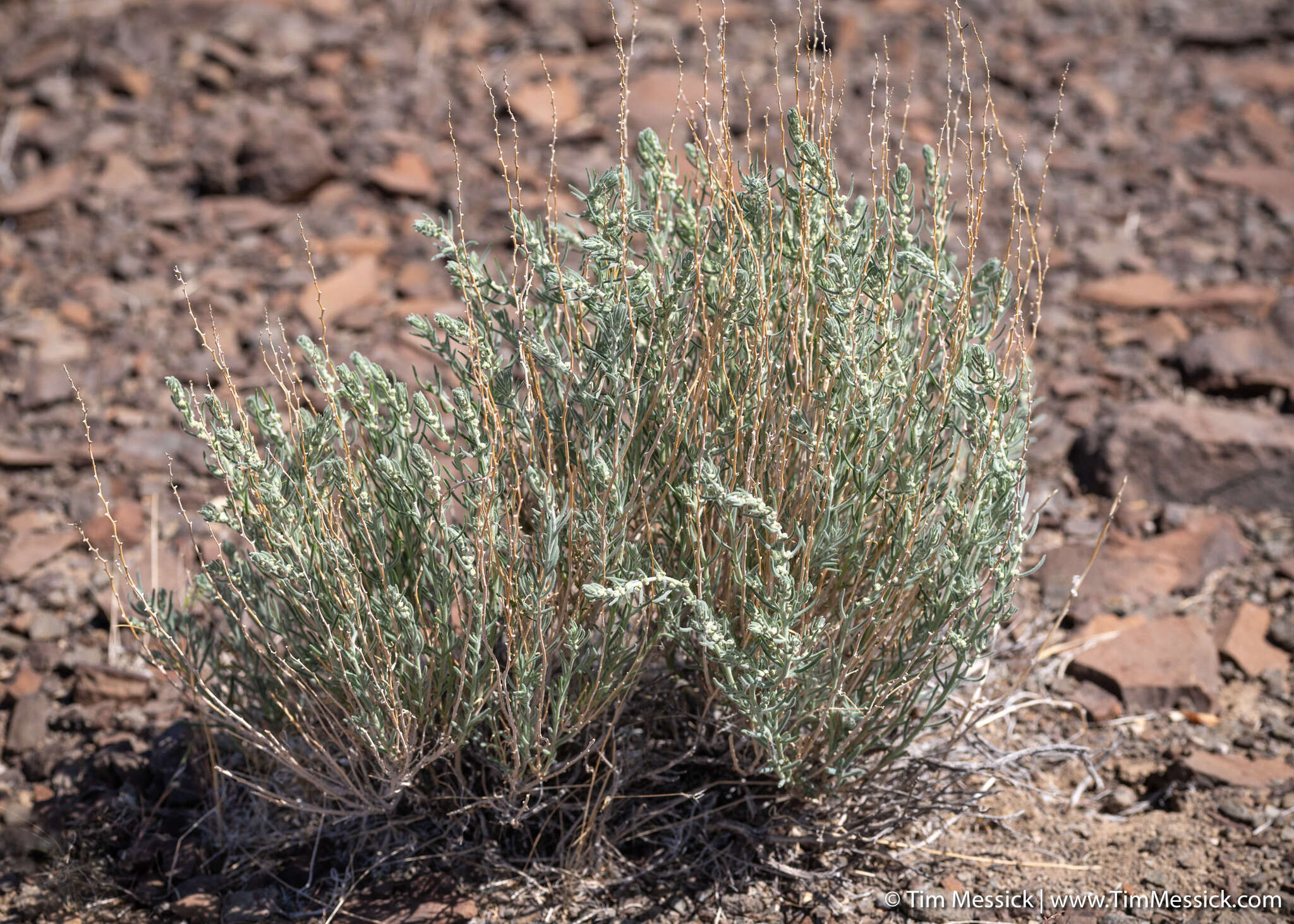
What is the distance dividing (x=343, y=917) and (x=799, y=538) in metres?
1.24

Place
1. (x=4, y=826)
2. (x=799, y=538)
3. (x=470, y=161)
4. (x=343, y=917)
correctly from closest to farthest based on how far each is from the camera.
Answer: (x=799, y=538)
(x=343, y=917)
(x=4, y=826)
(x=470, y=161)

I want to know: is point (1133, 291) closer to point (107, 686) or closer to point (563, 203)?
point (563, 203)

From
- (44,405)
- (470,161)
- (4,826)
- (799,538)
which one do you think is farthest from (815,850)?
(470,161)

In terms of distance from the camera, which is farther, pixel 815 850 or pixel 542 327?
pixel 815 850

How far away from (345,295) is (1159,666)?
3156 millimetres

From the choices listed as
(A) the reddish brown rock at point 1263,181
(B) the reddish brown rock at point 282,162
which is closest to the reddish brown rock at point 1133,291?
(A) the reddish brown rock at point 1263,181

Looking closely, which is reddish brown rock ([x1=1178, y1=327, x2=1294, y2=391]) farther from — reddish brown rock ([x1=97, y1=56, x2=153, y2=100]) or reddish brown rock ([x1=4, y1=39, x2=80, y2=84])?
reddish brown rock ([x1=4, y1=39, x2=80, y2=84])

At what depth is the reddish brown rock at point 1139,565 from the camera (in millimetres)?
3506

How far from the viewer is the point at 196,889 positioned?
103 inches

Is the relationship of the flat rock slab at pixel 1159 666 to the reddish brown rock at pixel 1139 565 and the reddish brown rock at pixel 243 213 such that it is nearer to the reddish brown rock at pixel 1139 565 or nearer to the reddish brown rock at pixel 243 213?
the reddish brown rock at pixel 1139 565

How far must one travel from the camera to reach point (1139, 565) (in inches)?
142

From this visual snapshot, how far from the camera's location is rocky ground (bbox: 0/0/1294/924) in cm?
275

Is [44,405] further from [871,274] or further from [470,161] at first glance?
[871,274]

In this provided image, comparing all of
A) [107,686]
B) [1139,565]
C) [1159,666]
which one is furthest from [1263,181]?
[107,686]
